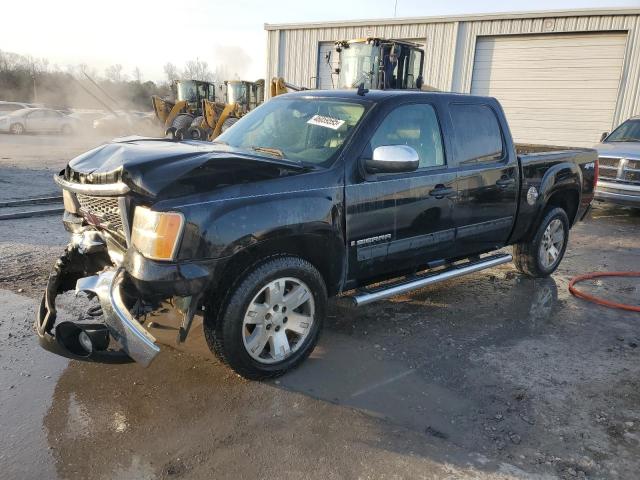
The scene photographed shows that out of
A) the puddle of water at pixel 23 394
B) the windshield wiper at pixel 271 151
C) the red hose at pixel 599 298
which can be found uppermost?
the windshield wiper at pixel 271 151

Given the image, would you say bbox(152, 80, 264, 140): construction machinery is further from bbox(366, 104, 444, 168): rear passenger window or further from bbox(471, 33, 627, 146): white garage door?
bbox(366, 104, 444, 168): rear passenger window

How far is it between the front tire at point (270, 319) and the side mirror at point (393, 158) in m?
0.88

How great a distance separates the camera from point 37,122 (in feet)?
89.0

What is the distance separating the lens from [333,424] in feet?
10.2

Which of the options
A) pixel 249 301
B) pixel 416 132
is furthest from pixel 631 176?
pixel 249 301

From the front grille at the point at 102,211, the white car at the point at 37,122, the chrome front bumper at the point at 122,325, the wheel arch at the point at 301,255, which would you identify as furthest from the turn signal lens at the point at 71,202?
the white car at the point at 37,122

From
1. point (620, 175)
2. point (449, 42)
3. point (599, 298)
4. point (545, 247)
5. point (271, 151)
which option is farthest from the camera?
point (449, 42)

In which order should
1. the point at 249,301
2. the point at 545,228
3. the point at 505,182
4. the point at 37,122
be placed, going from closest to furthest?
1. the point at 249,301
2. the point at 505,182
3. the point at 545,228
4. the point at 37,122

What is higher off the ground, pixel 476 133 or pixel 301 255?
pixel 476 133

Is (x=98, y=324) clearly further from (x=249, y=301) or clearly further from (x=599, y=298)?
(x=599, y=298)

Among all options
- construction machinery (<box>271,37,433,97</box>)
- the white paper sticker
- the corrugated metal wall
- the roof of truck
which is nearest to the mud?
the white paper sticker

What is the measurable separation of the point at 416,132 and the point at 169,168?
215cm

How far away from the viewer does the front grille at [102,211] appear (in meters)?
3.18

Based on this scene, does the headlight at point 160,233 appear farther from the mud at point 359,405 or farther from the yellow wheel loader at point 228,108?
the yellow wheel loader at point 228,108
